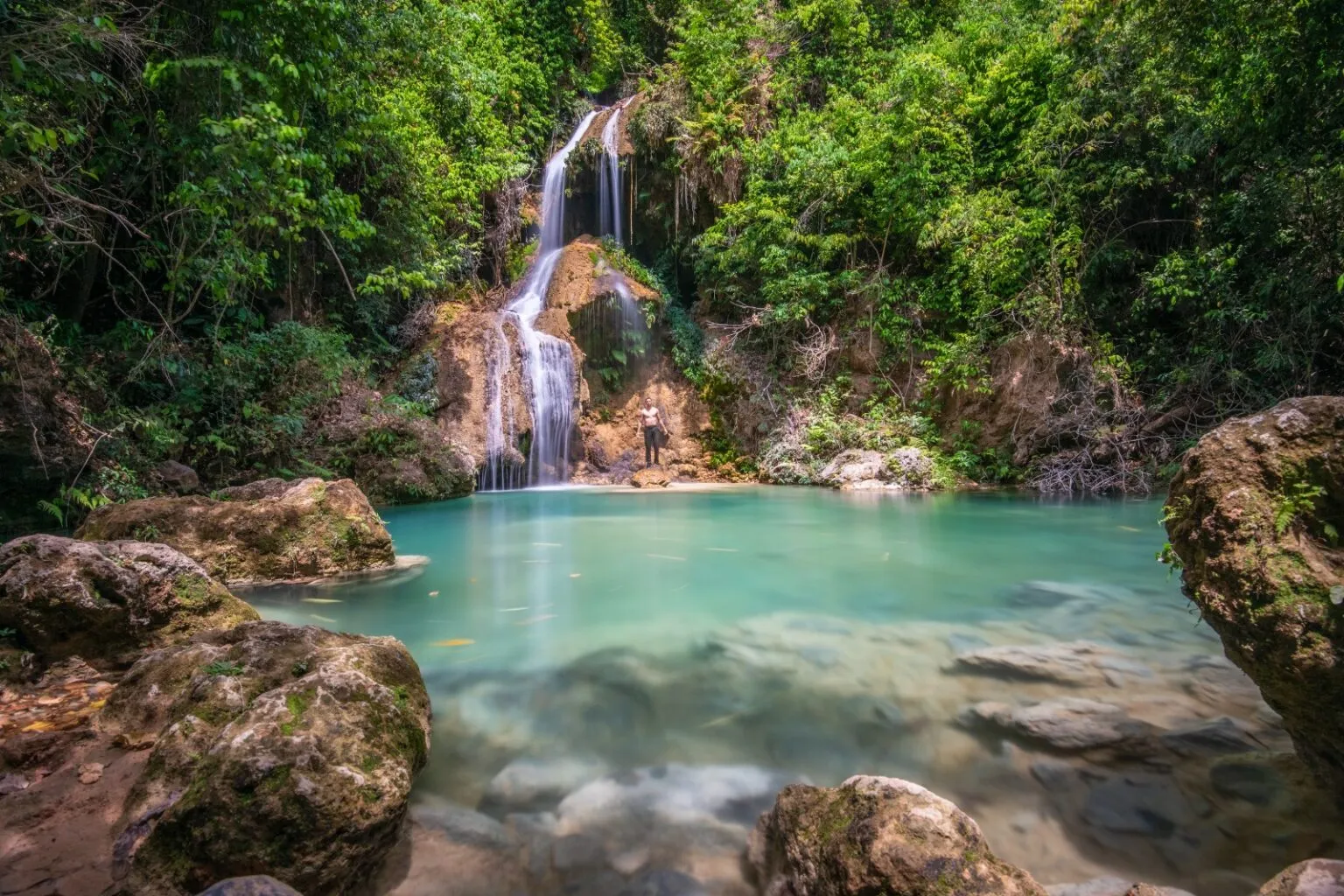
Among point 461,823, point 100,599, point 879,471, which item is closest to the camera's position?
point 461,823

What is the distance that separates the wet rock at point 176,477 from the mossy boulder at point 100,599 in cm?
397

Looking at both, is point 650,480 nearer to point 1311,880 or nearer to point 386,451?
point 386,451

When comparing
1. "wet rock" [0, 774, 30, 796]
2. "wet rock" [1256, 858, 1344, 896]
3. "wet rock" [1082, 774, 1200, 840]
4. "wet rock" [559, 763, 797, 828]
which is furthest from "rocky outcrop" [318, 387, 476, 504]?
"wet rock" [1256, 858, 1344, 896]

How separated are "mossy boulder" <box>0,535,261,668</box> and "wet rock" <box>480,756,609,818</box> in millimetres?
2009

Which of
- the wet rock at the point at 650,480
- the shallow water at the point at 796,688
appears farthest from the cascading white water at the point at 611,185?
the shallow water at the point at 796,688

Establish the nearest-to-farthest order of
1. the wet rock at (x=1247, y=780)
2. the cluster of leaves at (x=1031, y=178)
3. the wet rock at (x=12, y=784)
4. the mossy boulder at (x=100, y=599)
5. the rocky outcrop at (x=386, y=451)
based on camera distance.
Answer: the wet rock at (x=12, y=784), the wet rock at (x=1247, y=780), the mossy boulder at (x=100, y=599), the cluster of leaves at (x=1031, y=178), the rocky outcrop at (x=386, y=451)

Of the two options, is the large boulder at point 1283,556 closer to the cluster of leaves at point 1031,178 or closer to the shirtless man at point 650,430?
the cluster of leaves at point 1031,178

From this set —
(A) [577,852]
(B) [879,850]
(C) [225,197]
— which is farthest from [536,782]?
(C) [225,197]

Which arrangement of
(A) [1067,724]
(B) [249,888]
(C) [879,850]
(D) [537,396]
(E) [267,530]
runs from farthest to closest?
(D) [537,396] → (E) [267,530] → (A) [1067,724] → (C) [879,850] → (B) [249,888]

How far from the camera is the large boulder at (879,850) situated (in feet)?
4.70

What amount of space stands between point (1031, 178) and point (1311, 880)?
1271 cm

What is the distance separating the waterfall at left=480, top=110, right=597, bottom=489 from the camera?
12.4 metres

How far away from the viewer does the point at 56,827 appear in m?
1.72

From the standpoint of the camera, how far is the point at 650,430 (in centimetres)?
1421
